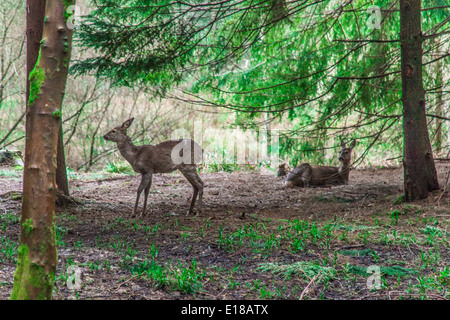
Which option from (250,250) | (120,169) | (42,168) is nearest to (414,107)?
(250,250)

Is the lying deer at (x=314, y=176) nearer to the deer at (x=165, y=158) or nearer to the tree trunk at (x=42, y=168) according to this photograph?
the deer at (x=165, y=158)

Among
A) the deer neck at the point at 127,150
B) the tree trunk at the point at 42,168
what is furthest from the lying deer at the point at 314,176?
the tree trunk at the point at 42,168

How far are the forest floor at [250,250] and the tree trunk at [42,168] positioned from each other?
63 centimetres

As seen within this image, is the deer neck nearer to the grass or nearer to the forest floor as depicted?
the forest floor

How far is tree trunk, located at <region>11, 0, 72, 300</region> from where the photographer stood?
7.80 ft

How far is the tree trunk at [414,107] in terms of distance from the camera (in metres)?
6.23

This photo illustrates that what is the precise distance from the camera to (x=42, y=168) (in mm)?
2420

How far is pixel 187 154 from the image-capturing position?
22.6ft

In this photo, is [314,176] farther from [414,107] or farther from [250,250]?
[250,250]

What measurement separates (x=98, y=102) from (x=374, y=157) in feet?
33.8

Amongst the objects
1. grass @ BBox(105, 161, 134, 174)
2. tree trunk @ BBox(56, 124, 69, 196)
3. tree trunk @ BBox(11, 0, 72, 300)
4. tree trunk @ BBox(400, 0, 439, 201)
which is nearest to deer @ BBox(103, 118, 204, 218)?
tree trunk @ BBox(56, 124, 69, 196)
